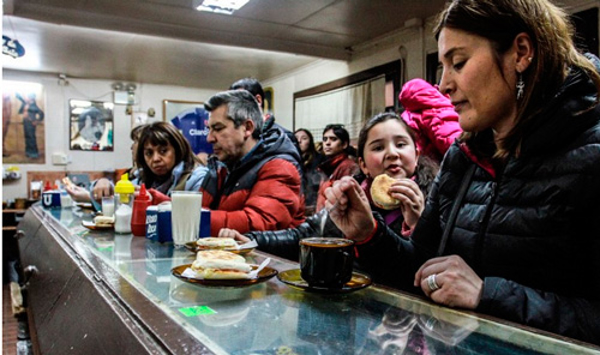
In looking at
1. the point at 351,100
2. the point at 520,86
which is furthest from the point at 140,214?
the point at 351,100

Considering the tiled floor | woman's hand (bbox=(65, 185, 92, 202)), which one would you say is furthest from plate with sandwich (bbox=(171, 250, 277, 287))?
the tiled floor

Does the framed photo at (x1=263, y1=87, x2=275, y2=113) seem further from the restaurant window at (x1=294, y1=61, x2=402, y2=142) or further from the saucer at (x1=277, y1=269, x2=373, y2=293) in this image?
the saucer at (x1=277, y1=269, x2=373, y2=293)

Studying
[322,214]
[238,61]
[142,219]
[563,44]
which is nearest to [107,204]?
[142,219]

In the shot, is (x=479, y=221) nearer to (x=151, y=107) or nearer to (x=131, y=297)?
(x=131, y=297)

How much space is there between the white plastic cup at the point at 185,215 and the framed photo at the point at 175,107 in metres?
7.76

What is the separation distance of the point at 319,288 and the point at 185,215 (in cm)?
81

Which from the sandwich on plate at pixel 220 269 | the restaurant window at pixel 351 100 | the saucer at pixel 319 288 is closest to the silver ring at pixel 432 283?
the saucer at pixel 319 288

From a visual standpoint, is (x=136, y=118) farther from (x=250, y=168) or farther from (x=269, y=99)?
(x=250, y=168)

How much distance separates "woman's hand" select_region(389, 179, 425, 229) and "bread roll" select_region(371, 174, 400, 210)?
0.56ft

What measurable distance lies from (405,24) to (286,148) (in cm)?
337

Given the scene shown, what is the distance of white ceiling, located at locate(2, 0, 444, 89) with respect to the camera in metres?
4.64

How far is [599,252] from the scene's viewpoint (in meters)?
0.93

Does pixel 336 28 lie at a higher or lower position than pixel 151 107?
higher

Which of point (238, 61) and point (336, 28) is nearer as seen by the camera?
point (336, 28)
